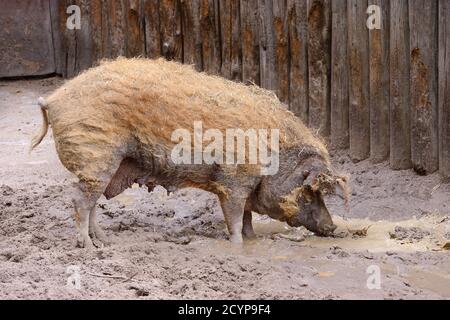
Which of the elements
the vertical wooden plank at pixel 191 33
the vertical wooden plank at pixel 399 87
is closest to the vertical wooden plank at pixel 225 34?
the vertical wooden plank at pixel 191 33

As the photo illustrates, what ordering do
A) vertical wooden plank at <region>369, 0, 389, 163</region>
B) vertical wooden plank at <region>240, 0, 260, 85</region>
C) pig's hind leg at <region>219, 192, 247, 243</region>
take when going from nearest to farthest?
1. pig's hind leg at <region>219, 192, 247, 243</region>
2. vertical wooden plank at <region>369, 0, 389, 163</region>
3. vertical wooden plank at <region>240, 0, 260, 85</region>

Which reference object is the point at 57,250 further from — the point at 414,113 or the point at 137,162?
the point at 414,113

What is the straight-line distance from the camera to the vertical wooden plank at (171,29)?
Answer: 388 inches

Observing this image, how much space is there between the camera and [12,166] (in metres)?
8.93

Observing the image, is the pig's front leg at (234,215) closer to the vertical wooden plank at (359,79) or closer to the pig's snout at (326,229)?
the pig's snout at (326,229)

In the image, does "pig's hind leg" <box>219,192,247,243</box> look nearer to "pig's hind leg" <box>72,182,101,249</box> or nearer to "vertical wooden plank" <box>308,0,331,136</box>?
"pig's hind leg" <box>72,182,101,249</box>

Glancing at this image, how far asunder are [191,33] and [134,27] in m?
0.95

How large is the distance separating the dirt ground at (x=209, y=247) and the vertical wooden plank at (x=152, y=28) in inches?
71.5

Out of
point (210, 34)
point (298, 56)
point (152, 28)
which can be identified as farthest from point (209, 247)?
point (152, 28)

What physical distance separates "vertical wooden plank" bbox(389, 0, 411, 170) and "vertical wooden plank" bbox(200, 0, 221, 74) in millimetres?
2137

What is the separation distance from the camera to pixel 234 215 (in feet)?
21.8

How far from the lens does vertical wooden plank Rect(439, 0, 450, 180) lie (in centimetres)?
739

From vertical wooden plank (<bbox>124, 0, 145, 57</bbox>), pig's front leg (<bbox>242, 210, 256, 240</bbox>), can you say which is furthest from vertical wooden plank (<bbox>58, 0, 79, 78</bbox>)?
pig's front leg (<bbox>242, 210, 256, 240</bbox>)
